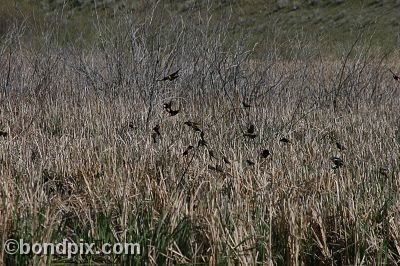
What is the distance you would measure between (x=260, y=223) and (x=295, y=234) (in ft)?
0.61

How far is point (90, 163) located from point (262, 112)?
7.13ft

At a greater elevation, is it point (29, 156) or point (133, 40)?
point (133, 40)

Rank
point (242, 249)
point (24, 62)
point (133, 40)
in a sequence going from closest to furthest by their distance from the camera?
point (242, 249), point (133, 40), point (24, 62)

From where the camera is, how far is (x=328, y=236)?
2.47 metres

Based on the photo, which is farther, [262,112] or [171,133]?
[262,112]

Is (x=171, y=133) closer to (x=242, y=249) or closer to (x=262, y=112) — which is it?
(x=262, y=112)

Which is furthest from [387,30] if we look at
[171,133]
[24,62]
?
[171,133]

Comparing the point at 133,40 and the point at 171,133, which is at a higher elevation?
the point at 133,40

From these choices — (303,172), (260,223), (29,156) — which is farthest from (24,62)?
(260,223)

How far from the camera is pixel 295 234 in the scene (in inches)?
91.7

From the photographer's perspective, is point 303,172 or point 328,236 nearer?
point 328,236

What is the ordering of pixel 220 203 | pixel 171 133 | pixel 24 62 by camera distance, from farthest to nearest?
pixel 24 62
pixel 171 133
pixel 220 203

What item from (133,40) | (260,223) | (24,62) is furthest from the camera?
(24,62)

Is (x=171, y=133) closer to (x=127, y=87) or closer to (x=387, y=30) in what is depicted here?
(x=127, y=87)
